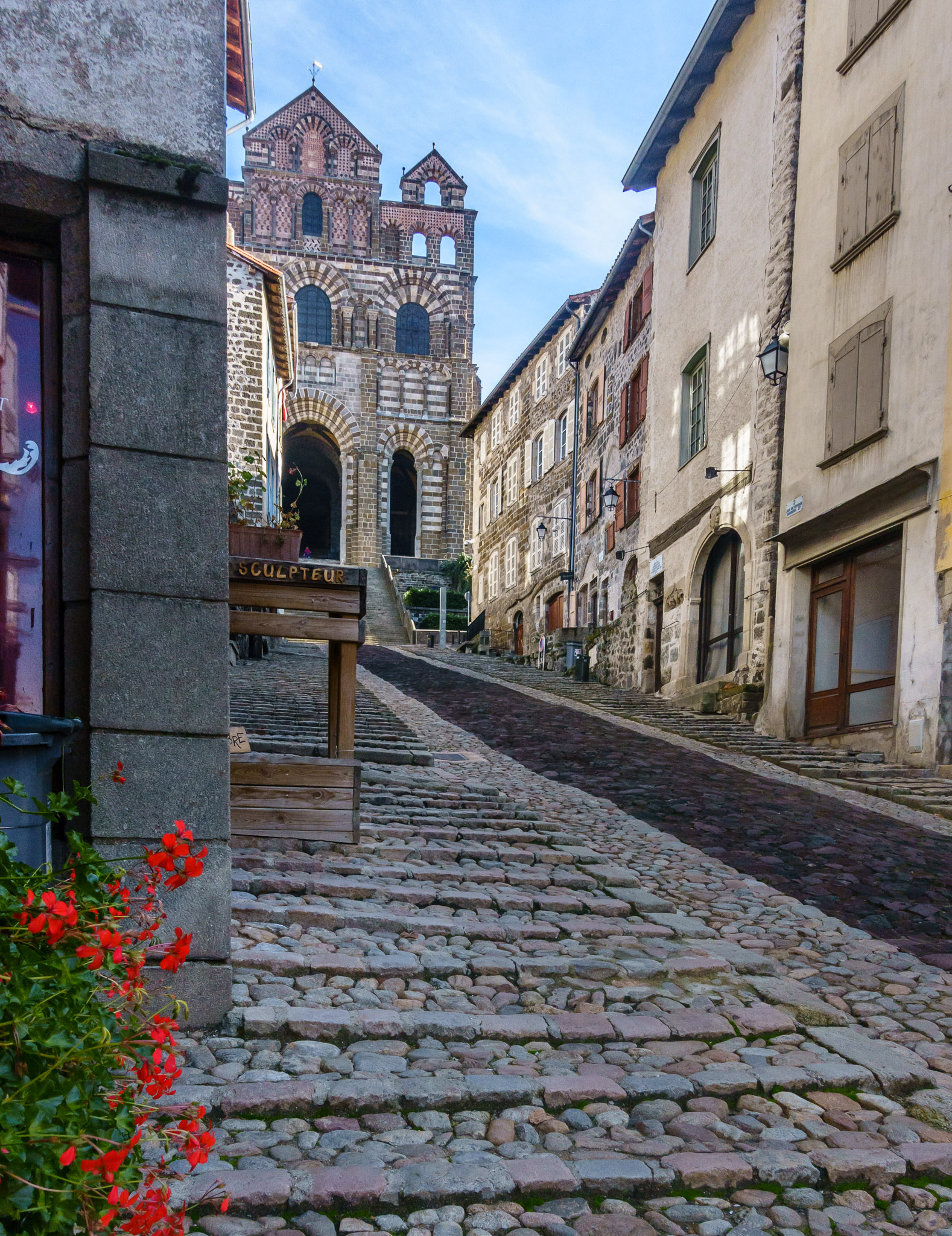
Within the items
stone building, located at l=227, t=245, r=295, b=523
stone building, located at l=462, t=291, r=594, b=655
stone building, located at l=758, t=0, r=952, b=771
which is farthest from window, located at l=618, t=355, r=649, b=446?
stone building, located at l=227, t=245, r=295, b=523

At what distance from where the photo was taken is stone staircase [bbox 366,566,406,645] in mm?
28312

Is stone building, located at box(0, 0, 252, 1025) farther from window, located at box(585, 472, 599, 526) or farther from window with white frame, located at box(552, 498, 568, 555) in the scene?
window with white frame, located at box(552, 498, 568, 555)

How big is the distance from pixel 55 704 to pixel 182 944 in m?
1.54

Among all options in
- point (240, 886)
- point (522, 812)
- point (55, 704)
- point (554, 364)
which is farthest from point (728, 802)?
point (554, 364)

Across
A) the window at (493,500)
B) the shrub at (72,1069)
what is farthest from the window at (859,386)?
the window at (493,500)

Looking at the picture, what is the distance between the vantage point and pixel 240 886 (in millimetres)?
4543

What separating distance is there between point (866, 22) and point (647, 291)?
27.8 ft

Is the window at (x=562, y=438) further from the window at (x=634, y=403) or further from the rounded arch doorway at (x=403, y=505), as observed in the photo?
the rounded arch doorway at (x=403, y=505)

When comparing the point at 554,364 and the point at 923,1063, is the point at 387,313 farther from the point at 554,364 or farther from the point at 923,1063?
the point at 923,1063

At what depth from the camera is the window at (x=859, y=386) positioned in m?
10.0

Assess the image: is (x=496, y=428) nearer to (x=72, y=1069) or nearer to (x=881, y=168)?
(x=881, y=168)

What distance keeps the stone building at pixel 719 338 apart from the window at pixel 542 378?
9615mm

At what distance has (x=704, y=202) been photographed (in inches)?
633

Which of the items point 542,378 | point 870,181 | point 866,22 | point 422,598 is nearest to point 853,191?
point 870,181
